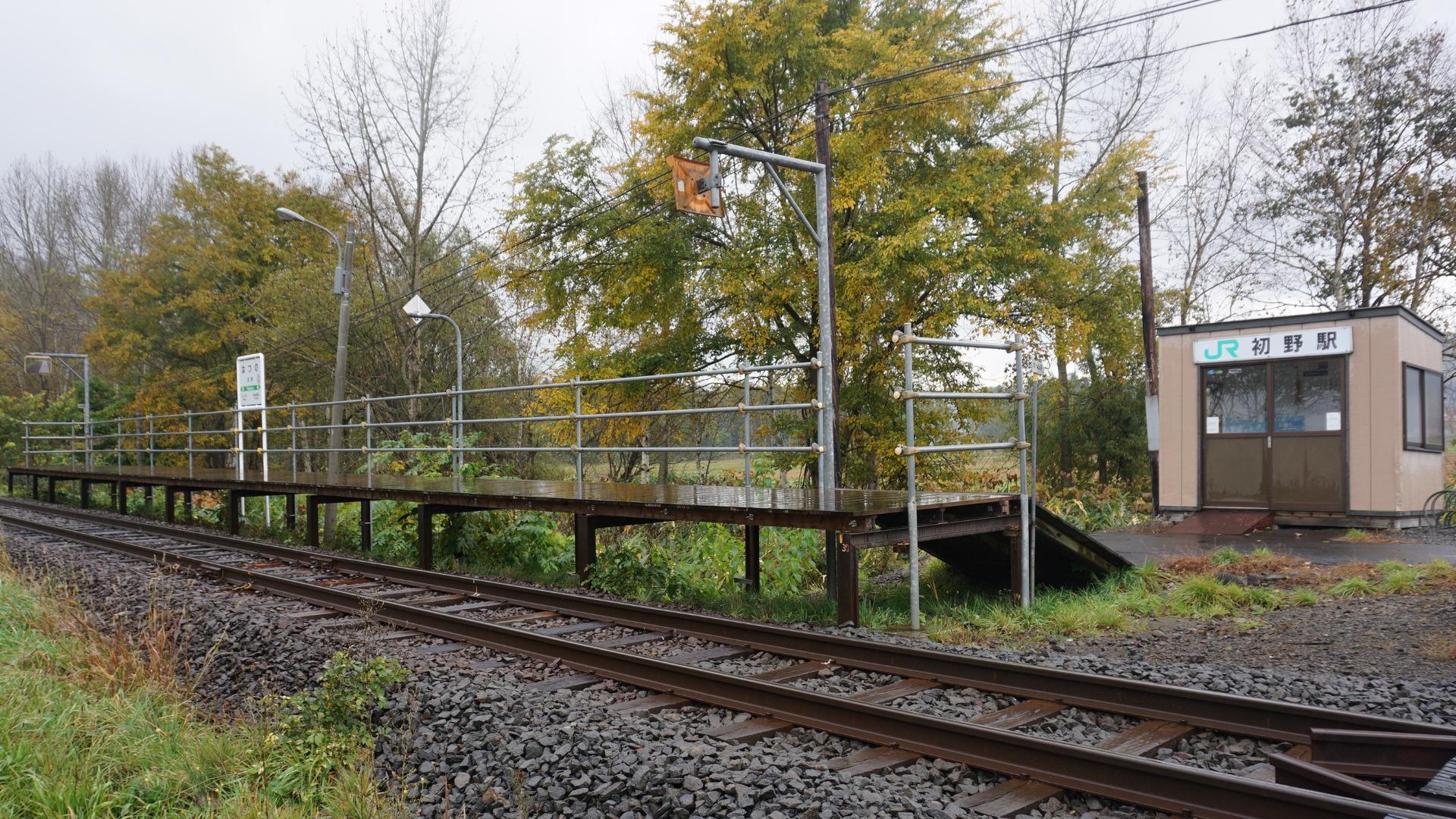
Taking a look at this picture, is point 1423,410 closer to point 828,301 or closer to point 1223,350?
point 1223,350

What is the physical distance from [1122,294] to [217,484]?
16380 millimetres

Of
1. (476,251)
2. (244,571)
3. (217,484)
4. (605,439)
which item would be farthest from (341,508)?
(476,251)

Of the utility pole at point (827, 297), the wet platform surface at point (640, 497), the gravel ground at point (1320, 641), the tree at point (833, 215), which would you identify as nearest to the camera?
the gravel ground at point (1320, 641)

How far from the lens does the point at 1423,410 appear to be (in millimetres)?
12727

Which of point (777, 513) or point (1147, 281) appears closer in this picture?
point (777, 513)

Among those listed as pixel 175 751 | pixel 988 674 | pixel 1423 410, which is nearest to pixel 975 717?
pixel 988 674

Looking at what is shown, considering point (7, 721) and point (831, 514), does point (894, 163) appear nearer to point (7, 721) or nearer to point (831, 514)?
point (831, 514)

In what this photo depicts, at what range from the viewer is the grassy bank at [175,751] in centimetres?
409

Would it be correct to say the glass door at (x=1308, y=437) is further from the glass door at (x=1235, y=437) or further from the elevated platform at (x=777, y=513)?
the elevated platform at (x=777, y=513)

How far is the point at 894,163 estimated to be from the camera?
1869 centimetres

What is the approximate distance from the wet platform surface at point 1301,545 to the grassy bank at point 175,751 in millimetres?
7528

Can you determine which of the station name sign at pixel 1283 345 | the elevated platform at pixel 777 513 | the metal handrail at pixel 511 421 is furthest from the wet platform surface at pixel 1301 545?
the metal handrail at pixel 511 421

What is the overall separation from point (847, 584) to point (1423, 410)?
1050 centimetres

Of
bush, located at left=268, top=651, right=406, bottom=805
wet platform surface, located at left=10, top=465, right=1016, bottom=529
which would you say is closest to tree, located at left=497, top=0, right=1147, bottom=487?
wet platform surface, located at left=10, top=465, right=1016, bottom=529
